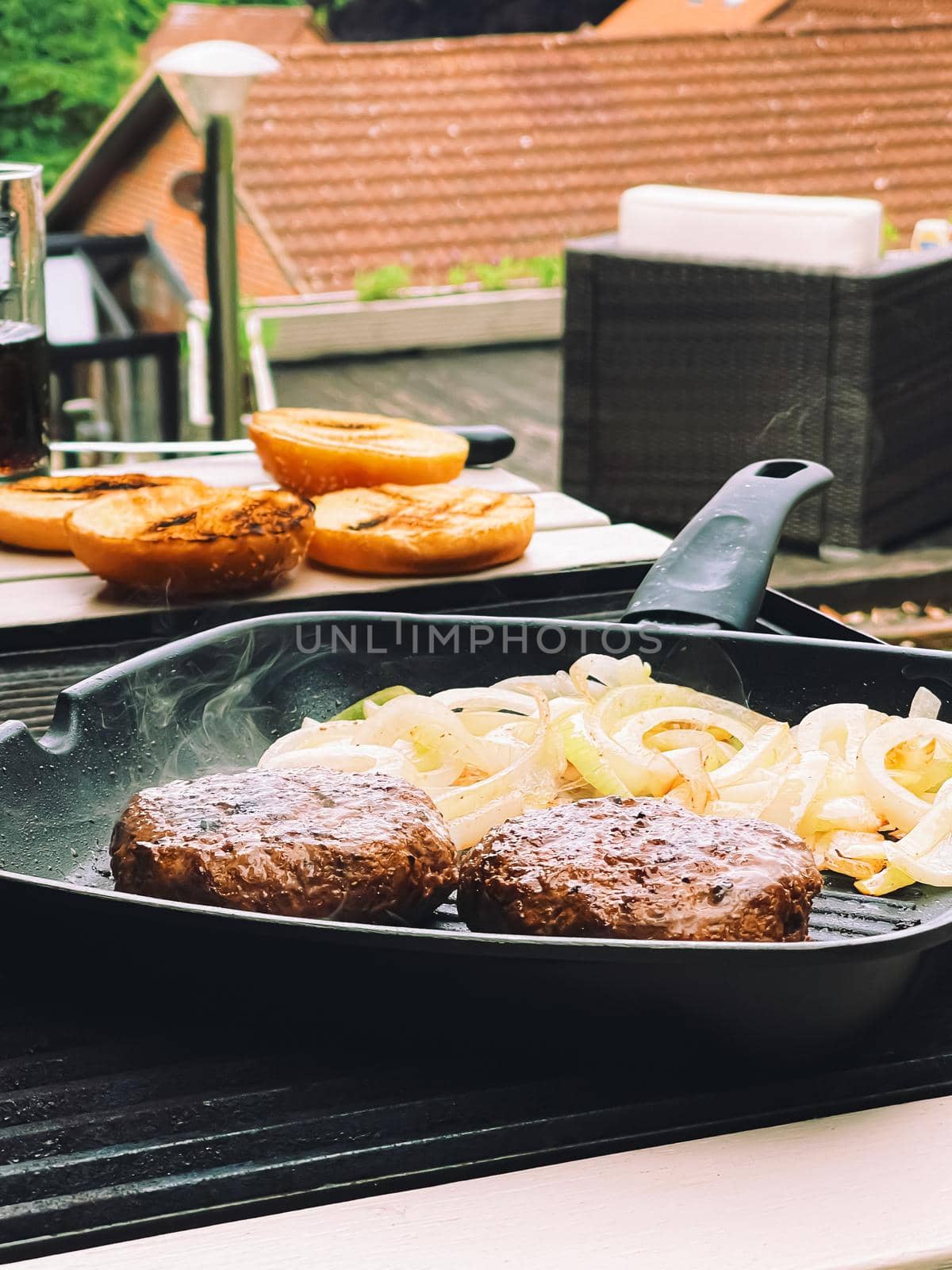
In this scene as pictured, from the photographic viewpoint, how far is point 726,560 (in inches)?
58.6

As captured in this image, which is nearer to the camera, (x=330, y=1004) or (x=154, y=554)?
(x=330, y=1004)

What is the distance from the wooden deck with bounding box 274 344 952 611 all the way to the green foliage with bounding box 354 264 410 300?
0.38 m

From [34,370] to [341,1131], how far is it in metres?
1.33

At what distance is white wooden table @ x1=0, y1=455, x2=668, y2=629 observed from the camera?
174cm

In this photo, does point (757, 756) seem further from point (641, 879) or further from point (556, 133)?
point (556, 133)

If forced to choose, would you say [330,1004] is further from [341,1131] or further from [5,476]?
[5,476]

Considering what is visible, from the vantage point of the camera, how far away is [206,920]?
844 mm

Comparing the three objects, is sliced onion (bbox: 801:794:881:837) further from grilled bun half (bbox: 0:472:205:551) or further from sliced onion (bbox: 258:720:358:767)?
grilled bun half (bbox: 0:472:205:551)

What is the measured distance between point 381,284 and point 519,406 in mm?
1598

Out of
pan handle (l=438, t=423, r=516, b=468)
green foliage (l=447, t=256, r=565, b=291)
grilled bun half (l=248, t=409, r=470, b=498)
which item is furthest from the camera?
green foliage (l=447, t=256, r=565, b=291)

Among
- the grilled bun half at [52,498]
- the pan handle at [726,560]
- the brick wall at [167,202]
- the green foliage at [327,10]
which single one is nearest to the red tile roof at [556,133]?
the brick wall at [167,202]

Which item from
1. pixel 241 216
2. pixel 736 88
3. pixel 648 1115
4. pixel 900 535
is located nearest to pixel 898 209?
pixel 736 88

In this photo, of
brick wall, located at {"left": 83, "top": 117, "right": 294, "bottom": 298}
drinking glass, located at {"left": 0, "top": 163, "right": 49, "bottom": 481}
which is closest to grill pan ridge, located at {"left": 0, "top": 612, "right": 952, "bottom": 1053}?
drinking glass, located at {"left": 0, "top": 163, "right": 49, "bottom": 481}

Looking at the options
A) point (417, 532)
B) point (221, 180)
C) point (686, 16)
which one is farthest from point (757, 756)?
point (686, 16)
